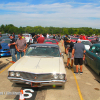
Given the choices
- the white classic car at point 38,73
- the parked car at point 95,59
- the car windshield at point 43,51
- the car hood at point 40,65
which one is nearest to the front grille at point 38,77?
the white classic car at point 38,73

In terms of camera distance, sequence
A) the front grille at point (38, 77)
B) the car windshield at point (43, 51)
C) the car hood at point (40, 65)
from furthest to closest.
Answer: the car windshield at point (43, 51), the car hood at point (40, 65), the front grille at point (38, 77)

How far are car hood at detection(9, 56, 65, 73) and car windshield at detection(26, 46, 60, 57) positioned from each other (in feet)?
1.34

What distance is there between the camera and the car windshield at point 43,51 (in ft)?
19.3

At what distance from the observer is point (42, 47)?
6148 millimetres

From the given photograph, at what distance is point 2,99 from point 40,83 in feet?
3.85

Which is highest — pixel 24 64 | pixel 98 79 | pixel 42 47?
pixel 42 47

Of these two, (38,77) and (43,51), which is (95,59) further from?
(38,77)

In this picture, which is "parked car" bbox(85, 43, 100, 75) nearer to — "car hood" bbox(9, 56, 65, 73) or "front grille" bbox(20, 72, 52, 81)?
"car hood" bbox(9, 56, 65, 73)

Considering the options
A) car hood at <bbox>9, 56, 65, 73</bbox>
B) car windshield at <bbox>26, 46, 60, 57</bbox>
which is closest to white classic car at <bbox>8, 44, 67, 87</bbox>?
car hood at <bbox>9, 56, 65, 73</bbox>

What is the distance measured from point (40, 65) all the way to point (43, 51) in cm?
133

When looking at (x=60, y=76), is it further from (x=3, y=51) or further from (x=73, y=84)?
(x=3, y=51)

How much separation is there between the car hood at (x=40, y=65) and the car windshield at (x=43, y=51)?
1.34 feet

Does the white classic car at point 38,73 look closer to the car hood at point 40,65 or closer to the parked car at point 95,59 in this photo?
the car hood at point 40,65

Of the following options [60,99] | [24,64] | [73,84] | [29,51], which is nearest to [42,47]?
[29,51]
